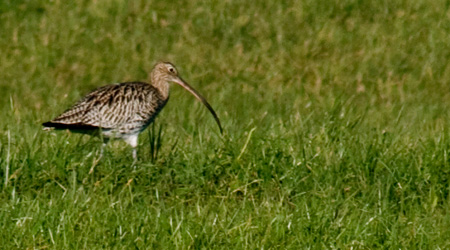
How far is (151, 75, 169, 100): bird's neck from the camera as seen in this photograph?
10.0 m

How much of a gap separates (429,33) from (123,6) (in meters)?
4.00

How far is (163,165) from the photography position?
8.26m

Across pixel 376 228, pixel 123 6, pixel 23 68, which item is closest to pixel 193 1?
pixel 123 6

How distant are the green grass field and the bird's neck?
13.1 inches

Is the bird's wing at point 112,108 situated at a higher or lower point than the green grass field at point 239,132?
higher

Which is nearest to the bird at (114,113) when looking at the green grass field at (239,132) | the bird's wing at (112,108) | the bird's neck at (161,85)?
the bird's wing at (112,108)

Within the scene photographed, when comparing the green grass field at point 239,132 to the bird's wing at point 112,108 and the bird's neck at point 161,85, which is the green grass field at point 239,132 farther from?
the bird's neck at point 161,85

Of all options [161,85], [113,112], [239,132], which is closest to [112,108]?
[113,112]

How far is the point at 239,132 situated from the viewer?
898cm

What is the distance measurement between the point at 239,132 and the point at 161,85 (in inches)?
54.3

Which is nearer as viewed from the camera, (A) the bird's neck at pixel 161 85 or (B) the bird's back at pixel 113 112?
(B) the bird's back at pixel 113 112

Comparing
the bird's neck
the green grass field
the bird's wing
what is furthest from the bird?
the bird's neck

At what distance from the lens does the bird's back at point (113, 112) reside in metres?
9.16

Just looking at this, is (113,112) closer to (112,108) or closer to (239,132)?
(112,108)
